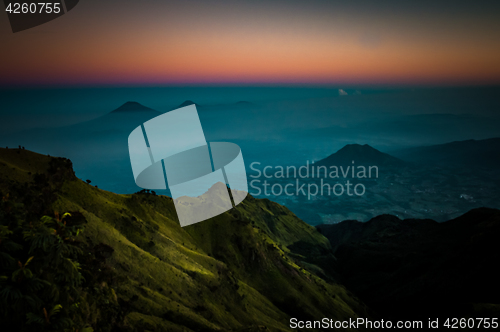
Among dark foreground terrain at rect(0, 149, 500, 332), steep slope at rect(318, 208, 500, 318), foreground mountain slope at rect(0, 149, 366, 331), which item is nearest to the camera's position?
dark foreground terrain at rect(0, 149, 500, 332)

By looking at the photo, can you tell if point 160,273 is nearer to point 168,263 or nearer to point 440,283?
point 168,263

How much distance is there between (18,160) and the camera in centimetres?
7531

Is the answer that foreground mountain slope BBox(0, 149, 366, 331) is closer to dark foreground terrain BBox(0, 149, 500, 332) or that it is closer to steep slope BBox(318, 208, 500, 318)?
dark foreground terrain BBox(0, 149, 500, 332)

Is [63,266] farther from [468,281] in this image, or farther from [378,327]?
[468,281]

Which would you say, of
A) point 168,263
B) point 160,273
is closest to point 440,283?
point 168,263

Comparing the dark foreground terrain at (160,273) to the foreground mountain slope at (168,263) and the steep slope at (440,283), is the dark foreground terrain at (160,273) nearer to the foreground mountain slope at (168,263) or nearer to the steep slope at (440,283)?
the foreground mountain slope at (168,263)

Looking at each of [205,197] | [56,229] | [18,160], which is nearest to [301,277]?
[205,197]

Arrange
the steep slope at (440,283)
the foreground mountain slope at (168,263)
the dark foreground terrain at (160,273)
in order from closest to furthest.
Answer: the dark foreground terrain at (160,273) < the foreground mountain slope at (168,263) < the steep slope at (440,283)

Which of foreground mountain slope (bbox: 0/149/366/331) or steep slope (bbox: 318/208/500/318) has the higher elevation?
foreground mountain slope (bbox: 0/149/366/331)

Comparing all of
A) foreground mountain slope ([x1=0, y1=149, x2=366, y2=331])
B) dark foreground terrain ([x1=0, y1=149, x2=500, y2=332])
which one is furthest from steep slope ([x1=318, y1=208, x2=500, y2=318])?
foreground mountain slope ([x1=0, y1=149, x2=366, y2=331])

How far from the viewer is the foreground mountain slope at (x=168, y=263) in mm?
64500

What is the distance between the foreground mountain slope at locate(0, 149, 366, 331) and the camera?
64500mm

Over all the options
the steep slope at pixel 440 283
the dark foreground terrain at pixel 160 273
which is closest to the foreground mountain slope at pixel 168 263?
the dark foreground terrain at pixel 160 273

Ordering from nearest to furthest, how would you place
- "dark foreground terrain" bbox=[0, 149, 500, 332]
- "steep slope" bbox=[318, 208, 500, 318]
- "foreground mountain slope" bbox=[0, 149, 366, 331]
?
"dark foreground terrain" bbox=[0, 149, 500, 332] → "foreground mountain slope" bbox=[0, 149, 366, 331] → "steep slope" bbox=[318, 208, 500, 318]
